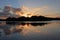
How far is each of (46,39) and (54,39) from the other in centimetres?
54

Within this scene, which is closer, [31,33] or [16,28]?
[31,33]

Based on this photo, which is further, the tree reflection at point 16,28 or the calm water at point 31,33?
the tree reflection at point 16,28

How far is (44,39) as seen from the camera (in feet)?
35.3

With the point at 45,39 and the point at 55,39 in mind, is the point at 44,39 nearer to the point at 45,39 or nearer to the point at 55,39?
the point at 45,39

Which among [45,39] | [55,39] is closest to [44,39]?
[45,39]

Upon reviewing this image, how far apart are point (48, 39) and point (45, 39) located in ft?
0.67

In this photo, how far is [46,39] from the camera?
1073 cm

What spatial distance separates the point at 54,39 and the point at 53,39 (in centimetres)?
7

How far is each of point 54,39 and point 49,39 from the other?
0.36 meters

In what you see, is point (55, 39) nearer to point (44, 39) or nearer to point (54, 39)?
point (54, 39)

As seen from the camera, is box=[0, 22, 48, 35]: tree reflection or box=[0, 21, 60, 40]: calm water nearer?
box=[0, 21, 60, 40]: calm water

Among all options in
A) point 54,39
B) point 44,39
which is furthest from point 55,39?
point 44,39

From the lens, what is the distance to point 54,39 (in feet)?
35.2

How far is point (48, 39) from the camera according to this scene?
10.7 meters
